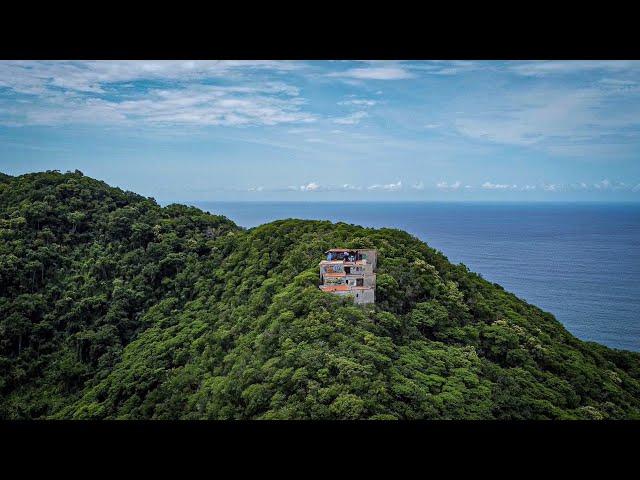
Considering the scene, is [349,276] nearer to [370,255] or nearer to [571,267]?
[370,255]

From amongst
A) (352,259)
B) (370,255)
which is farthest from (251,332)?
(370,255)

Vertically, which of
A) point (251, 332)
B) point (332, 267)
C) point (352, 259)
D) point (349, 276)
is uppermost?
point (352, 259)

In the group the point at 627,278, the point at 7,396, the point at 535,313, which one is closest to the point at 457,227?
the point at 627,278

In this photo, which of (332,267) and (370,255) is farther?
(370,255)
